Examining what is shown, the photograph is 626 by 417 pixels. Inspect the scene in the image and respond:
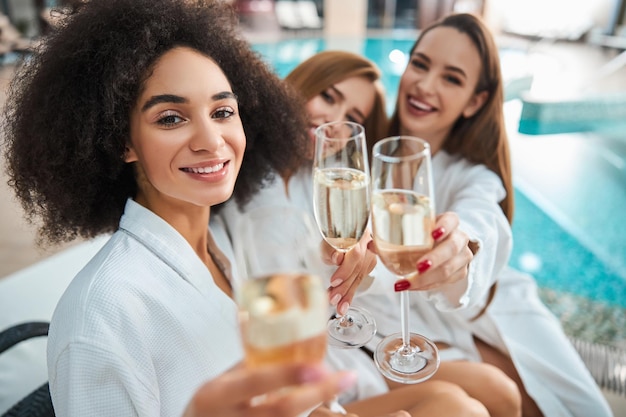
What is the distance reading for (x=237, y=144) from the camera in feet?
4.45

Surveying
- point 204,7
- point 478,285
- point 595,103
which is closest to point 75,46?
point 204,7

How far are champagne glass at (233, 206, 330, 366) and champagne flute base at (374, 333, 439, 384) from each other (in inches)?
22.8

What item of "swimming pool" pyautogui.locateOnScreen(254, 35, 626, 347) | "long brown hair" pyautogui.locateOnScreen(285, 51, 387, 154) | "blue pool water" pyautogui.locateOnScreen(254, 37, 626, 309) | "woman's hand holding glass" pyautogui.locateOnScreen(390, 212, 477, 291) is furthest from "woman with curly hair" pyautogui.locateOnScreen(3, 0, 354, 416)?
"blue pool water" pyautogui.locateOnScreen(254, 37, 626, 309)

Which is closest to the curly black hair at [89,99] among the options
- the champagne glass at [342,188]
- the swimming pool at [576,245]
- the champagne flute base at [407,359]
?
the champagne glass at [342,188]

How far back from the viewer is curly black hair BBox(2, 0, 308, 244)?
1.28 m

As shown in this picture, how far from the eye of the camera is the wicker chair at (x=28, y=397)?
148cm

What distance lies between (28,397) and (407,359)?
3.70ft

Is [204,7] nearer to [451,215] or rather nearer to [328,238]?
[328,238]

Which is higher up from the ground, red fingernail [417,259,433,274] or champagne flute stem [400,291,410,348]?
red fingernail [417,259,433,274]

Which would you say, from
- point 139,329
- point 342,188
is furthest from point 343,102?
point 139,329

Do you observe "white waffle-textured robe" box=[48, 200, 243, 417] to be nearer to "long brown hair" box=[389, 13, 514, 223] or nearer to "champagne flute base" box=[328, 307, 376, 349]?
"champagne flute base" box=[328, 307, 376, 349]

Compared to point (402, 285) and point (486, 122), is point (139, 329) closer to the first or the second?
point (402, 285)

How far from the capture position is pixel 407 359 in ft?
4.24

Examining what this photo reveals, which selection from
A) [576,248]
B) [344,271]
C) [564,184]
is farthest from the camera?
[564,184]
